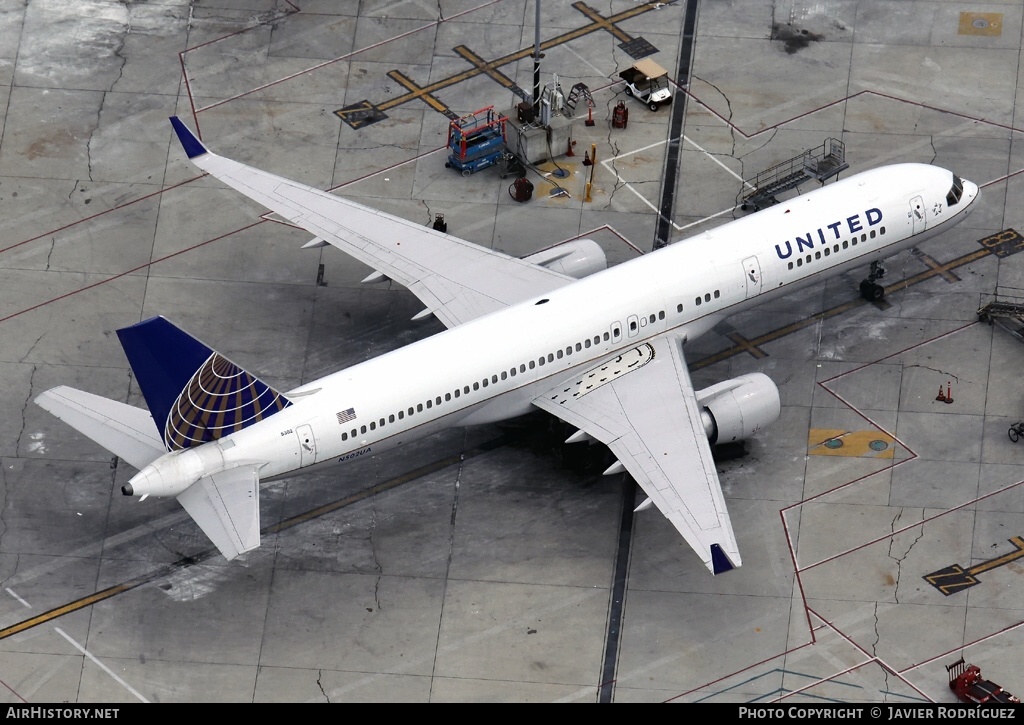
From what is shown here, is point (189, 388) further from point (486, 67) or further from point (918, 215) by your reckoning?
point (486, 67)

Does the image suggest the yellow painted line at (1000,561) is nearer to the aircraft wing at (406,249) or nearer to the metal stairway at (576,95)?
the aircraft wing at (406,249)

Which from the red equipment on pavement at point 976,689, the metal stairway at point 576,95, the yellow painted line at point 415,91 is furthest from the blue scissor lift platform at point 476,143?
the red equipment on pavement at point 976,689

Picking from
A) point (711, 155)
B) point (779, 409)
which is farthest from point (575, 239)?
point (779, 409)

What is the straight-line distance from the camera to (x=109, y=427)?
62281 mm

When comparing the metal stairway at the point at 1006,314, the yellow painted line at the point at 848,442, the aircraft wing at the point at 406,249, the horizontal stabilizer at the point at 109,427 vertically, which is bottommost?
the yellow painted line at the point at 848,442

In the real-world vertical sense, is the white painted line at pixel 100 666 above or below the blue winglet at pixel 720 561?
below

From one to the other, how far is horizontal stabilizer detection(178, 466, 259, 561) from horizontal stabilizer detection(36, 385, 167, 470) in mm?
1801

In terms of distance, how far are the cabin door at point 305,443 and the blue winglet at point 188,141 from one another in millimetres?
13417

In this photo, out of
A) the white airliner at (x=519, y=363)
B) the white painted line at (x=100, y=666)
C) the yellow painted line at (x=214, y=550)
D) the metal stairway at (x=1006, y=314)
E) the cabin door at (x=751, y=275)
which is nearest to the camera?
the white airliner at (x=519, y=363)

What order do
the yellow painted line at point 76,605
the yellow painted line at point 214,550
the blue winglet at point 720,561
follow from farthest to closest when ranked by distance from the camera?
the yellow painted line at point 214,550
the yellow painted line at point 76,605
the blue winglet at point 720,561

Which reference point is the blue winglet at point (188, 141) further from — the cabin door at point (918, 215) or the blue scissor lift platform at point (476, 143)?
the cabin door at point (918, 215)

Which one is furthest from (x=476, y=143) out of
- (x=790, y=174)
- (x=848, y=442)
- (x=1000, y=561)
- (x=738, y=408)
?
(x=1000, y=561)

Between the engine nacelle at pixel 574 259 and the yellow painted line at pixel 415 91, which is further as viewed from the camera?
the yellow painted line at pixel 415 91

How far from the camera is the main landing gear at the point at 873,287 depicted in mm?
74250
